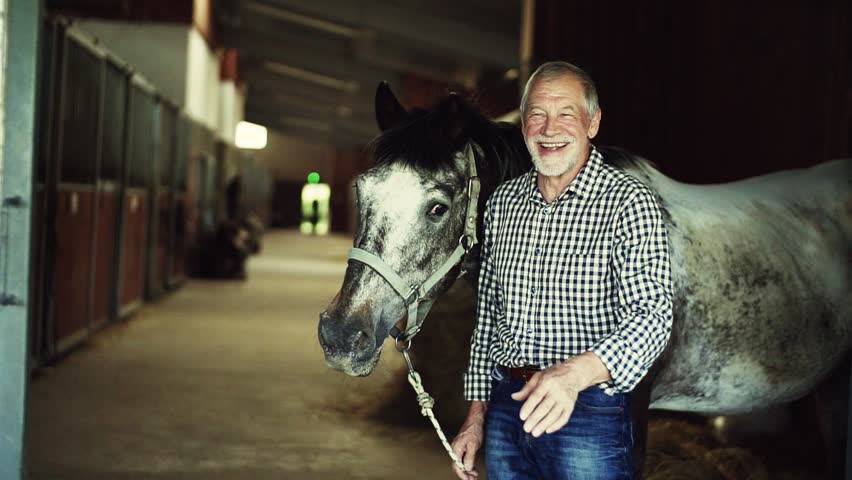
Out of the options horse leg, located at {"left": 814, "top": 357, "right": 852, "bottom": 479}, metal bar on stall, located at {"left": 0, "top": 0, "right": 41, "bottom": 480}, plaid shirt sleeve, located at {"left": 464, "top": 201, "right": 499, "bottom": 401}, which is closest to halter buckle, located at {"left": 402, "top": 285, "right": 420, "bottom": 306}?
plaid shirt sleeve, located at {"left": 464, "top": 201, "right": 499, "bottom": 401}

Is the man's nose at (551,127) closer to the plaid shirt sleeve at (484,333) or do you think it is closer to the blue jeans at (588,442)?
the plaid shirt sleeve at (484,333)

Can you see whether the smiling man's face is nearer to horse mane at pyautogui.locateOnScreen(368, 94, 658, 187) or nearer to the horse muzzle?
horse mane at pyautogui.locateOnScreen(368, 94, 658, 187)

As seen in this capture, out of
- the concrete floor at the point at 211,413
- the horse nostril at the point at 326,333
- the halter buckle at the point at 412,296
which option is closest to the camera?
the horse nostril at the point at 326,333

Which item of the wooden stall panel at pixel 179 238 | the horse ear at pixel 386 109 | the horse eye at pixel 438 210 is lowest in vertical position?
the wooden stall panel at pixel 179 238

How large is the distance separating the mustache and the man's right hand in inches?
21.8

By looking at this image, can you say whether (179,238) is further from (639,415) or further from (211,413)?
(639,415)

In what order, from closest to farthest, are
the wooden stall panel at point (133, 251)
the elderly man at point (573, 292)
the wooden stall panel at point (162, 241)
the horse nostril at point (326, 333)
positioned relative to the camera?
1. the elderly man at point (573, 292)
2. the horse nostril at point (326, 333)
3. the wooden stall panel at point (133, 251)
4. the wooden stall panel at point (162, 241)

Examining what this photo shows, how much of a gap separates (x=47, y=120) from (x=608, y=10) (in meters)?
3.55

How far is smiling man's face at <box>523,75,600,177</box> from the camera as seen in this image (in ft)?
5.62

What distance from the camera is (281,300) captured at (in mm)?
9977

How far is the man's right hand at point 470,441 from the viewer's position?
71.9 inches

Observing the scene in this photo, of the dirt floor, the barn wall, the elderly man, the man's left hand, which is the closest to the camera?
the man's left hand

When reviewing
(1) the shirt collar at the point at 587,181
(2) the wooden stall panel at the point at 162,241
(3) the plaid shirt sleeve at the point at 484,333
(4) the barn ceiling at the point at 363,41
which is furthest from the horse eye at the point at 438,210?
(4) the barn ceiling at the point at 363,41

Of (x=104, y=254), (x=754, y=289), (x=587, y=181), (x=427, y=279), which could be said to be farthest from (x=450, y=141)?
(x=104, y=254)
